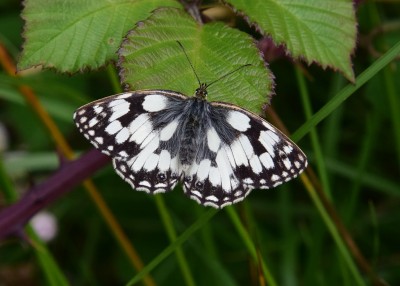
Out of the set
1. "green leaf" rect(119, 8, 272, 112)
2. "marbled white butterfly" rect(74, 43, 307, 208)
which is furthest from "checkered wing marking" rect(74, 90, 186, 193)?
"green leaf" rect(119, 8, 272, 112)

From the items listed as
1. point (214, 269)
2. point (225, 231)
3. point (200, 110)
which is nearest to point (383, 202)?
point (225, 231)

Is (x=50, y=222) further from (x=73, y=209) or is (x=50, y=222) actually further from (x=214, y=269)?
(x=214, y=269)

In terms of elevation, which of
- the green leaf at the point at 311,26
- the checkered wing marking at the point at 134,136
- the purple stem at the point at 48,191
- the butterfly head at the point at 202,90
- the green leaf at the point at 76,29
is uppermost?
the green leaf at the point at 76,29

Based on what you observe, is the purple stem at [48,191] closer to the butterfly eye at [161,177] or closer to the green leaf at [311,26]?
the butterfly eye at [161,177]

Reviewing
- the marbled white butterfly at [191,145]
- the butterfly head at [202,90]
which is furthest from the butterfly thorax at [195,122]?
the butterfly head at [202,90]

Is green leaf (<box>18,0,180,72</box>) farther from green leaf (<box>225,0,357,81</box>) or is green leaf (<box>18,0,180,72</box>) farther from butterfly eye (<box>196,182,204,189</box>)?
butterfly eye (<box>196,182,204,189</box>)

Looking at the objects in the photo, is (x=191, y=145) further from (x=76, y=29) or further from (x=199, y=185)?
(x=76, y=29)
